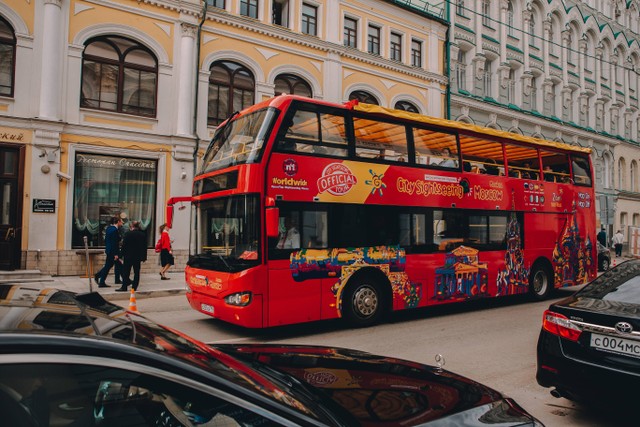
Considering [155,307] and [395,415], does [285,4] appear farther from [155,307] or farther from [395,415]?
[395,415]

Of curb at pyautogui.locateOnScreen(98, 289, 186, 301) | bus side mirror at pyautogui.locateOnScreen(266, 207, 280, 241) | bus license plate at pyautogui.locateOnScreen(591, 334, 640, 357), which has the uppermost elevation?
bus side mirror at pyautogui.locateOnScreen(266, 207, 280, 241)

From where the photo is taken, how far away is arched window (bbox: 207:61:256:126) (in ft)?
57.9

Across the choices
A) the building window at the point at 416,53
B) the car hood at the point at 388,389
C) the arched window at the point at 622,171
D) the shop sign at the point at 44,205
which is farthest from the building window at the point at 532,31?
the car hood at the point at 388,389

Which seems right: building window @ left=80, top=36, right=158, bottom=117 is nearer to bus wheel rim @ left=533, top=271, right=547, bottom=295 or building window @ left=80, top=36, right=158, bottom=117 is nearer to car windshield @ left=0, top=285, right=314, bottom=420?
bus wheel rim @ left=533, top=271, right=547, bottom=295

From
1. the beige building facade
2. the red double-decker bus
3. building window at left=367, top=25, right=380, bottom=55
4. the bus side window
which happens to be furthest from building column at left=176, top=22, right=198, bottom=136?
the bus side window

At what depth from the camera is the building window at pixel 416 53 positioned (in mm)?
23578

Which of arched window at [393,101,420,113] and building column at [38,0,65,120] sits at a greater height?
arched window at [393,101,420,113]

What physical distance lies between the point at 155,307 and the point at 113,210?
6345 millimetres

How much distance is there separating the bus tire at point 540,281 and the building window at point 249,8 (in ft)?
47.0

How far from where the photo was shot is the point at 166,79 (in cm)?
1652

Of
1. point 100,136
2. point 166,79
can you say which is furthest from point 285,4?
point 100,136

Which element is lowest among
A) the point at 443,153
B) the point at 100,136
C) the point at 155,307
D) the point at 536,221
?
the point at 155,307

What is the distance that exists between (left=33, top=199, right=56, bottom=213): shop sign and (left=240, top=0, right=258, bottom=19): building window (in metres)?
10.2

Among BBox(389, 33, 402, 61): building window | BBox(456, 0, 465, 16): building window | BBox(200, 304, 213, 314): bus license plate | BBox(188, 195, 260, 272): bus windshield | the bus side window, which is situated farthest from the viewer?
BBox(456, 0, 465, 16): building window
